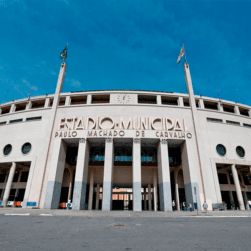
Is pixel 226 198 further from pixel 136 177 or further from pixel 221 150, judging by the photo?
pixel 136 177

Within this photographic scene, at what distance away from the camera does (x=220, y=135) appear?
106 feet

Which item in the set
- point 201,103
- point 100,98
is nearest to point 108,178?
point 100,98

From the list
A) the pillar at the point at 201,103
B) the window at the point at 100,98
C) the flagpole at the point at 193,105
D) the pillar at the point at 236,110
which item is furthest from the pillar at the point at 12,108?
the pillar at the point at 236,110

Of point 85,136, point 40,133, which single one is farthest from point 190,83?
point 40,133

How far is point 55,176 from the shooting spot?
27406 mm

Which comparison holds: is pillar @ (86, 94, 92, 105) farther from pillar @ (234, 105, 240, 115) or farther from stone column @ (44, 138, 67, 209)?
pillar @ (234, 105, 240, 115)

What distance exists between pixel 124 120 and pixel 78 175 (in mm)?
12607

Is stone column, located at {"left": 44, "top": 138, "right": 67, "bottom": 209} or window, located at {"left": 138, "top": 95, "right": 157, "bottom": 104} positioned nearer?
stone column, located at {"left": 44, "top": 138, "right": 67, "bottom": 209}

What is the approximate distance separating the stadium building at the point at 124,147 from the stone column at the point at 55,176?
152 mm

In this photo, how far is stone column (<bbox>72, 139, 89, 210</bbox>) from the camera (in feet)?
84.7

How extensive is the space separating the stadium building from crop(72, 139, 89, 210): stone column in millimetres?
148

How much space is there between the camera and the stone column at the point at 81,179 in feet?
84.7

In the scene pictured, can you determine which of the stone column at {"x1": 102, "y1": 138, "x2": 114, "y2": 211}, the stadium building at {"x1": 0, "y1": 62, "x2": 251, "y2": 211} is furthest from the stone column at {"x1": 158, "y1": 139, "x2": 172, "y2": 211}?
the stone column at {"x1": 102, "y1": 138, "x2": 114, "y2": 211}

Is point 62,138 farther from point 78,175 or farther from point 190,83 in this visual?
point 190,83
